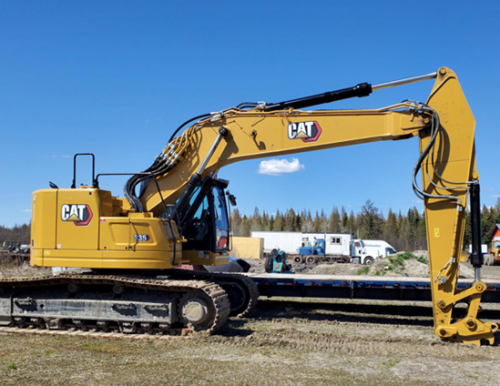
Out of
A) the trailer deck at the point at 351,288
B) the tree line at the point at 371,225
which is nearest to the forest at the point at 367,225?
the tree line at the point at 371,225

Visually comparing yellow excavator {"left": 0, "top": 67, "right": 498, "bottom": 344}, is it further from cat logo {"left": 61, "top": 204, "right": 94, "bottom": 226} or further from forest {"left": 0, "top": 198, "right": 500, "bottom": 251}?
forest {"left": 0, "top": 198, "right": 500, "bottom": 251}

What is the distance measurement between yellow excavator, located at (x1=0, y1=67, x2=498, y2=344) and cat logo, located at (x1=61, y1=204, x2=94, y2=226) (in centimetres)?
2

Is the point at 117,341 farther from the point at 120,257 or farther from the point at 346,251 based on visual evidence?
the point at 346,251

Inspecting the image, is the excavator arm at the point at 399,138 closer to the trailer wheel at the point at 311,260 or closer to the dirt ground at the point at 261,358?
the dirt ground at the point at 261,358

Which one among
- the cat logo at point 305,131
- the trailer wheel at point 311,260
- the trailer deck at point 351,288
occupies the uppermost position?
the cat logo at point 305,131

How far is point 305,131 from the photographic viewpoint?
924cm

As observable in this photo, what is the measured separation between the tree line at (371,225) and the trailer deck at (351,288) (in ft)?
232

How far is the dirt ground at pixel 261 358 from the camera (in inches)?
251

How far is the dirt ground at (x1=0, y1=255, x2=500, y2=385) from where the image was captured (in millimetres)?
6371

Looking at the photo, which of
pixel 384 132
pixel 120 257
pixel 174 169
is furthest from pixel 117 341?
pixel 384 132

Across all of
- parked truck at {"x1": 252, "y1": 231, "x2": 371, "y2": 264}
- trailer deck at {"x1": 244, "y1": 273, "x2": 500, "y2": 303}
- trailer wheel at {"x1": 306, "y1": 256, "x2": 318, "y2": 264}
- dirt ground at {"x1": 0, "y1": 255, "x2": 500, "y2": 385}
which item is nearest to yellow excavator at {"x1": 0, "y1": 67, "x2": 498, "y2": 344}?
dirt ground at {"x1": 0, "y1": 255, "x2": 500, "y2": 385}

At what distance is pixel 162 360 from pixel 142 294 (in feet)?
6.93

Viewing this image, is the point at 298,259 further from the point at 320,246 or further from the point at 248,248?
the point at 248,248

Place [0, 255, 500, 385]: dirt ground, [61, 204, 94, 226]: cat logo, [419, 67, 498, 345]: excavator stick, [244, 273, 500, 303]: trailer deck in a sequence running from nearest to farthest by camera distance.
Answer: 1. [0, 255, 500, 385]: dirt ground
2. [419, 67, 498, 345]: excavator stick
3. [61, 204, 94, 226]: cat logo
4. [244, 273, 500, 303]: trailer deck
